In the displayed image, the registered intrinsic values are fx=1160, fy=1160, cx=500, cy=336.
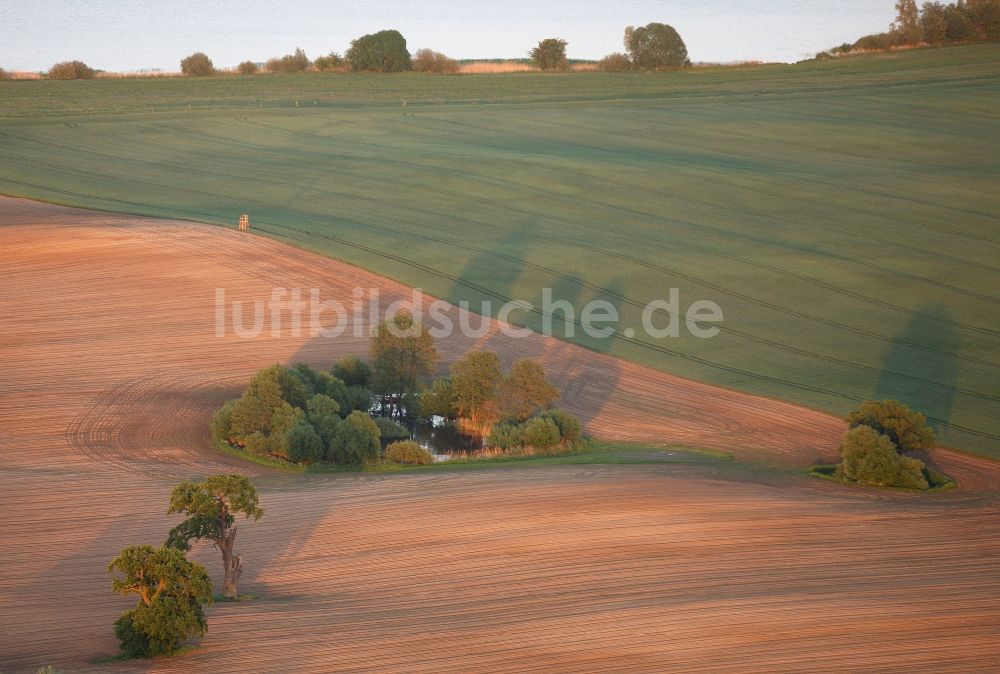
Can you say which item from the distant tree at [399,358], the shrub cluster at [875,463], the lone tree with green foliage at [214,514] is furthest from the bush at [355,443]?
the shrub cluster at [875,463]

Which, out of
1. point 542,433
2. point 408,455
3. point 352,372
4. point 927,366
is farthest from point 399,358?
point 927,366

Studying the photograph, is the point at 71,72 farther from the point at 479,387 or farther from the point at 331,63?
the point at 479,387

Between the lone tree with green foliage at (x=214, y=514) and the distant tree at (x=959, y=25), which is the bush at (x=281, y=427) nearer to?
the lone tree with green foliage at (x=214, y=514)

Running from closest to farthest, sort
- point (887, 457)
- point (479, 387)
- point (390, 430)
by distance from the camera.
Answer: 1. point (887, 457)
2. point (390, 430)
3. point (479, 387)

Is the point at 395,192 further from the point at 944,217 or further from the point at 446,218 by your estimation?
the point at 944,217

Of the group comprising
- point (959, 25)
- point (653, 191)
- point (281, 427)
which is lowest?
point (281, 427)

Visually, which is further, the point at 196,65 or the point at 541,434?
the point at 196,65

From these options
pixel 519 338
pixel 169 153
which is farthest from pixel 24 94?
pixel 519 338
